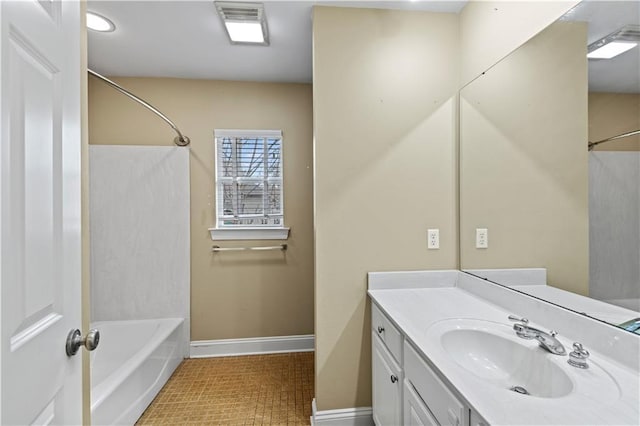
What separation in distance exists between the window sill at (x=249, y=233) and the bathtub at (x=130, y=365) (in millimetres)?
810

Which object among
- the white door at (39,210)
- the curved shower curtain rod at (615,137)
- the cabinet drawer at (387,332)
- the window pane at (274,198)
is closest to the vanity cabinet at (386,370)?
the cabinet drawer at (387,332)

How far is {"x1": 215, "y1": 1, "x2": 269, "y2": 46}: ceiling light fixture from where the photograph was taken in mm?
1693

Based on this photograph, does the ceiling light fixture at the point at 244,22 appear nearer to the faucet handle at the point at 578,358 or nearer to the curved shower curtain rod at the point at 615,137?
the curved shower curtain rod at the point at 615,137

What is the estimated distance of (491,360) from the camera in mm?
1147

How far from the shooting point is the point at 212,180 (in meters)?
2.67

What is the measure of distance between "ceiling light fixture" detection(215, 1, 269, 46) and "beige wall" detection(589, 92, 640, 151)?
1.70 metres

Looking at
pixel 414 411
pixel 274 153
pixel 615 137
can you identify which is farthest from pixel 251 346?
pixel 615 137

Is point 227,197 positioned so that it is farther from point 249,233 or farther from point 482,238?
point 482,238

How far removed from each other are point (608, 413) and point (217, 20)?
245 cm

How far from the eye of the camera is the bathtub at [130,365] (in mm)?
1614

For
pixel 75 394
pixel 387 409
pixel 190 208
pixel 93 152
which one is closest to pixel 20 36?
pixel 75 394

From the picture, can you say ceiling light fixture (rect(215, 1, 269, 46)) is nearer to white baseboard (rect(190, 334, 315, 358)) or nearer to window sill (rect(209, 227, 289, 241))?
window sill (rect(209, 227, 289, 241))

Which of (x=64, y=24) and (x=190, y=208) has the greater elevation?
(x=64, y=24)

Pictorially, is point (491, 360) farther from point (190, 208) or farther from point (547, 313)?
point (190, 208)
